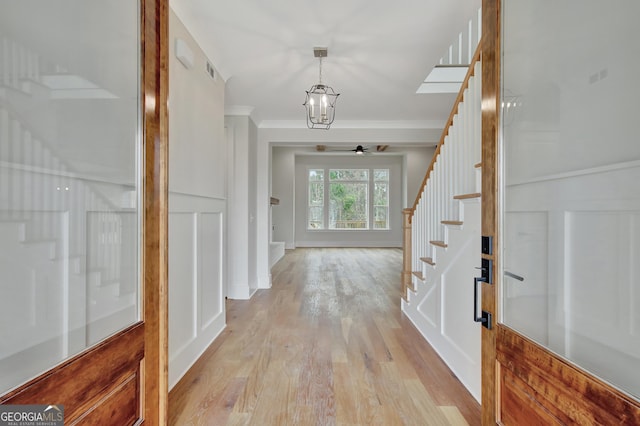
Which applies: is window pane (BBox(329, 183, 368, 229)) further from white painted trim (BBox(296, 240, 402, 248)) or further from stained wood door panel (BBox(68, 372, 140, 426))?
stained wood door panel (BBox(68, 372, 140, 426))

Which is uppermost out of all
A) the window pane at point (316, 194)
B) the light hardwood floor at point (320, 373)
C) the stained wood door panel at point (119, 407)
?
the window pane at point (316, 194)

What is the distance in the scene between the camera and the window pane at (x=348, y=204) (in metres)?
10.0

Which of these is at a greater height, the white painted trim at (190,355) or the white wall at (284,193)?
the white wall at (284,193)

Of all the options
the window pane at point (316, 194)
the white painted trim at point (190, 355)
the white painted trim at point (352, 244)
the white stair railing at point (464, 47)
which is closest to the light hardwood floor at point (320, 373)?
the white painted trim at point (190, 355)

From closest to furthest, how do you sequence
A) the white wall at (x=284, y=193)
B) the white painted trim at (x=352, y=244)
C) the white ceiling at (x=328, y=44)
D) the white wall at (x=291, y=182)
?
the white ceiling at (x=328, y=44), the white wall at (x=291, y=182), the white wall at (x=284, y=193), the white painted trim at (x=352, y=244)

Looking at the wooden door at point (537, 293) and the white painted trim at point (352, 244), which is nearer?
the wooden door at point (537, 293)

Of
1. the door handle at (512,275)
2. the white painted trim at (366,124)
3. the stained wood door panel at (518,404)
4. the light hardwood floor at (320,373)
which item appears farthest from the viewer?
the white painted trim at (366,124)

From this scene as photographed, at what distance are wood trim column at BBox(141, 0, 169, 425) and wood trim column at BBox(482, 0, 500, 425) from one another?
4.72 feet

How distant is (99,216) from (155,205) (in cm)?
26

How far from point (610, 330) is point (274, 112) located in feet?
14.5

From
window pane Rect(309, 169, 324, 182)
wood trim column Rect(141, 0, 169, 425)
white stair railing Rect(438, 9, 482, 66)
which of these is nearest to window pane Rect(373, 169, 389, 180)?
window pane Rect(309, 169, 324, 182)

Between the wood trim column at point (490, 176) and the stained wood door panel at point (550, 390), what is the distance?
2.4 inches

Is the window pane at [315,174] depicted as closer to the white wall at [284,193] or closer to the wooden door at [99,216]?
the white wall at [284,193]

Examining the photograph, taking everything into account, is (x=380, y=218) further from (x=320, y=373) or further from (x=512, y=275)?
(x=512, y=275)
